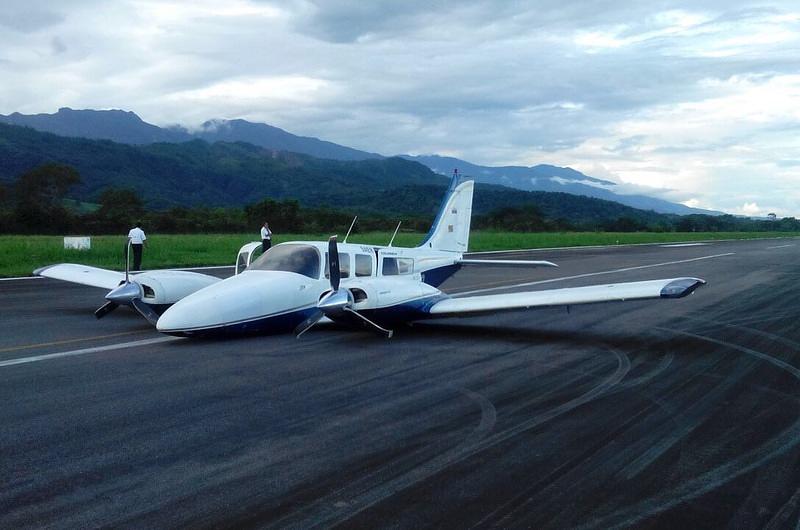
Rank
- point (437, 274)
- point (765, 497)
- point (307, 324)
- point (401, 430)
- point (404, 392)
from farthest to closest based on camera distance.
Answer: point (437, 274), point (307, 324), point (404, 392), point (401, 430), point (765, 497)

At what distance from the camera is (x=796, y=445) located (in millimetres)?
6840

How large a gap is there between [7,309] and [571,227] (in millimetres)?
97244

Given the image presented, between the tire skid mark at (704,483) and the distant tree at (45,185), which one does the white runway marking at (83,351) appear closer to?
the tire skid mark at (704,483)

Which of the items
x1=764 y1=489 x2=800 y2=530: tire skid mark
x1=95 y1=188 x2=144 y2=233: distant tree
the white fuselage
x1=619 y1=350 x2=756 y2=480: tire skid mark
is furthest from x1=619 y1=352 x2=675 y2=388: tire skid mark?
x1=95 y1=188 x2=144 y2=233: distant tree

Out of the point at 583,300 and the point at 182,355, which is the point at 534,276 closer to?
the point at 583,300

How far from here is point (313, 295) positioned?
13.0m

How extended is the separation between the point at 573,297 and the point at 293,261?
15.8ft

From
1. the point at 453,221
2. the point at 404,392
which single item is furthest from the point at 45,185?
the point at 404,392

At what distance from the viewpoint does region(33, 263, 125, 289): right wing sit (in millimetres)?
16219

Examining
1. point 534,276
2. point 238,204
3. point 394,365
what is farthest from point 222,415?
point 238,204

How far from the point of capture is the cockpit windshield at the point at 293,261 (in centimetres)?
1319

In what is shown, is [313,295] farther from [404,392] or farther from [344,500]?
[344,500]

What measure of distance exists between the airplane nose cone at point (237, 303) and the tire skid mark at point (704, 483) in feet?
25.1

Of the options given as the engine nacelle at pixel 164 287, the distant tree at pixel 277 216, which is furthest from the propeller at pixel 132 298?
the distant tree at pixel 277 216
